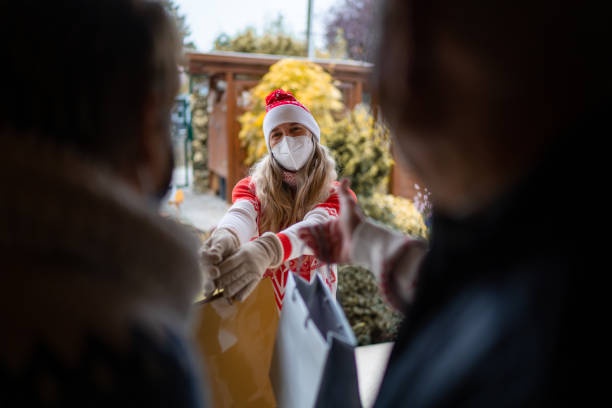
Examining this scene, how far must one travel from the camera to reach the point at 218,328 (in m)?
1.18

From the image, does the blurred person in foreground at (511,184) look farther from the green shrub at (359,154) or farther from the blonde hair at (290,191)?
the green shrub at (359,154)

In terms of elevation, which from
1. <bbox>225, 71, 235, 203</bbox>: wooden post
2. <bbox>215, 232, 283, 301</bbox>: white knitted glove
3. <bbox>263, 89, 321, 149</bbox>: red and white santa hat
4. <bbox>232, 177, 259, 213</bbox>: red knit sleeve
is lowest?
<bbox>225, 71, 235, 203</bbox>: wooden post

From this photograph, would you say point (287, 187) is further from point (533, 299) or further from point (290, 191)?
point (533, 299)

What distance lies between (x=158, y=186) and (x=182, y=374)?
0.87 ft

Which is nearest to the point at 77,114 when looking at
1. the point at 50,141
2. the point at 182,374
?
the point at 50,141

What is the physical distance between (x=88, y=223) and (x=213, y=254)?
713 mm

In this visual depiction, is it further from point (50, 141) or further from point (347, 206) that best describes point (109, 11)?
point (347, 206)

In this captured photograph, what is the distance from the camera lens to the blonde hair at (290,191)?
6.30ft

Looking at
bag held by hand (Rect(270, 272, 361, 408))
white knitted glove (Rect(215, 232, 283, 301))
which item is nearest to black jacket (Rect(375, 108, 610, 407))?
bag held by hand (Rect(270, 272, 361, 408))

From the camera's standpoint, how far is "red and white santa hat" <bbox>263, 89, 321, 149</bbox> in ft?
6.42

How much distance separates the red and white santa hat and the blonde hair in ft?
0.42

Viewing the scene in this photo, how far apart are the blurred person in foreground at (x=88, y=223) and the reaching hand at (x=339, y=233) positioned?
0.44m

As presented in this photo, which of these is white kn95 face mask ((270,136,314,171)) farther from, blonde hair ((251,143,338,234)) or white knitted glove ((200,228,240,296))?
white knitted glove ((200,228,240,296))

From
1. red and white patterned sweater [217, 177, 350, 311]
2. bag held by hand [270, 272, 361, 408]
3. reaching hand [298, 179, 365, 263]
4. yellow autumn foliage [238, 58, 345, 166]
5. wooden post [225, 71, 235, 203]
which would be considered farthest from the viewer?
wooden post [225, 71, 235, 203]
